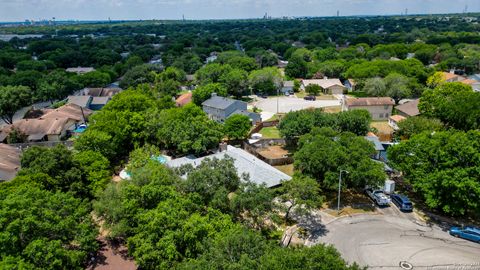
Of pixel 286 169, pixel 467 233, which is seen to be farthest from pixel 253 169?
pixel 467 233

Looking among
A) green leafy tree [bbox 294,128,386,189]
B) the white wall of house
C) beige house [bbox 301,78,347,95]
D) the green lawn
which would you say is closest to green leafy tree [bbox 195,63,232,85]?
beige house [bbox 301,78,347,95]

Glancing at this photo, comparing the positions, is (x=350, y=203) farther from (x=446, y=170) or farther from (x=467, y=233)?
(x=467, y=233)

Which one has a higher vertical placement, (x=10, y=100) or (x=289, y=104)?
(x=10, y=100)

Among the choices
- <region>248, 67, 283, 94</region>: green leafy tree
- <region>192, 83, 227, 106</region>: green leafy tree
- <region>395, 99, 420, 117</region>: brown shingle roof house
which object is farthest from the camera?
<region>248, 67, 283, 94</region>: green leafy tree

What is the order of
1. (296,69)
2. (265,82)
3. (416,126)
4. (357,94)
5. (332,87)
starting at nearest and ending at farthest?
1. (416,126)
2. (357,94)
3. (265,82)
4. (332,87)
5. (296,69)

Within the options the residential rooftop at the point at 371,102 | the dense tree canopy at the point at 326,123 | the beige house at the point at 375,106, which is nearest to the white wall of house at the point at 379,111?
the beige house at the point at 375,106

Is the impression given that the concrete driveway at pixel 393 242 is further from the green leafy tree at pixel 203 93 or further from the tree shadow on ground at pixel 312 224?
the green leafy tree at pixel 203 93

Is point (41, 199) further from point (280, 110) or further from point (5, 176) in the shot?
point (280, 110)

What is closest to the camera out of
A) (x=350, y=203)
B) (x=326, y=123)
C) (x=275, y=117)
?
(x=350, y=203)

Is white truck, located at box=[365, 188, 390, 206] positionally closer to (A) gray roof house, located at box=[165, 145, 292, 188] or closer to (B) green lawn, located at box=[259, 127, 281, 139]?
(A) gray roof house, located at box=[165, 145, 292, 188]
